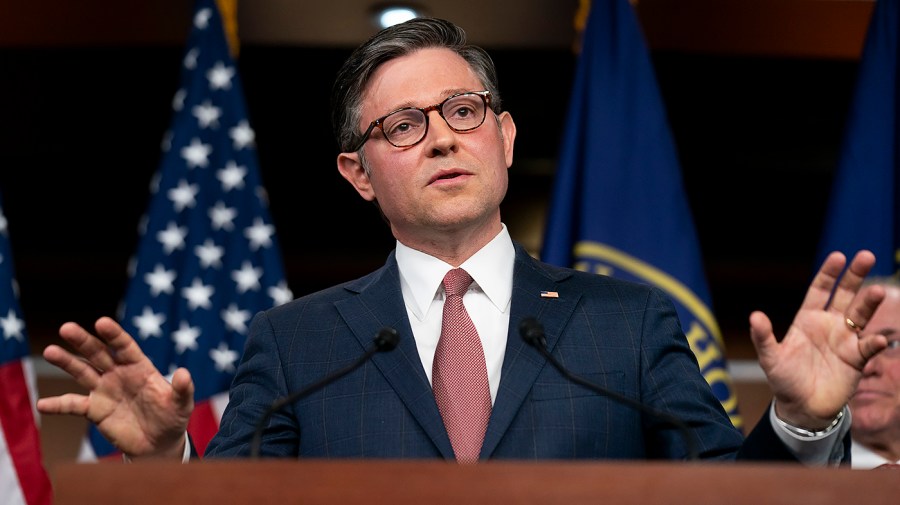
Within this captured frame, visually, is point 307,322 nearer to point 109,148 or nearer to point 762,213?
point 109,148

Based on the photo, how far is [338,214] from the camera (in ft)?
16.6

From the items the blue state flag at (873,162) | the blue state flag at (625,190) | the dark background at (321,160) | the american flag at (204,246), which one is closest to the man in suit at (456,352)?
the blue state flag at (625,190)

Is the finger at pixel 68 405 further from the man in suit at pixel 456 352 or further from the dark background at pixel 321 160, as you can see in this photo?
the dark background at pixel 321 160

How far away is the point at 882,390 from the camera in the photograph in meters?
2.95

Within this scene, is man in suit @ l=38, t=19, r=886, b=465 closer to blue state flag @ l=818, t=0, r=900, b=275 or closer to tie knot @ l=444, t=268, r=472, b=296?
tie knot @ l=444, t=268, r=472, b=296

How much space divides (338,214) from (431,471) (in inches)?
161

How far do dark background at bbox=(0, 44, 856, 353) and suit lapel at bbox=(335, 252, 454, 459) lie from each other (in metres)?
2.44

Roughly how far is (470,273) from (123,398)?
630 millimetres

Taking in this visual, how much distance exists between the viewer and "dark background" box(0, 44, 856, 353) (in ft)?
14.1

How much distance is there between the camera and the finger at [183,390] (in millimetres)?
1456

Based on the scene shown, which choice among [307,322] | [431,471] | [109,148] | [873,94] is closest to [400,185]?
[307,322]

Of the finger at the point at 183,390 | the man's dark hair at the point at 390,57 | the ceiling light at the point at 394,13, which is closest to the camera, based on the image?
the finger at the point at 183,390

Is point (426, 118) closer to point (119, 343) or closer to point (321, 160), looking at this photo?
point (119, 343)

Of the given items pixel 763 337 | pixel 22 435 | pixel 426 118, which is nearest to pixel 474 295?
pixel 426 118
